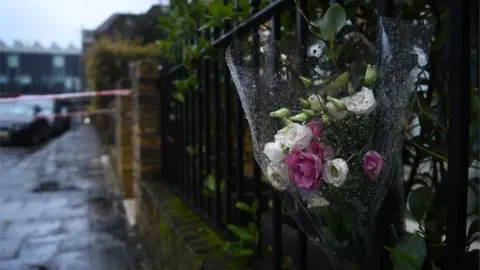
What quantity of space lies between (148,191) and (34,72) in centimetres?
4309

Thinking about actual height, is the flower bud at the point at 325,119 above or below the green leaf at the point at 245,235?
above

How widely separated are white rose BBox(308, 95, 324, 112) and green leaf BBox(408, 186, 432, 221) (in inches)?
12.4

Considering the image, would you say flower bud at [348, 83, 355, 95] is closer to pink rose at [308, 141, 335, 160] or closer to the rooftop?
pink rose at [308, 141, 335, 160]

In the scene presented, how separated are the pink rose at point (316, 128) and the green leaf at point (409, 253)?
267mm

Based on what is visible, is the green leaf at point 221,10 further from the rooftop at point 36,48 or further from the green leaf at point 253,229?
the rooftop at point 36,48

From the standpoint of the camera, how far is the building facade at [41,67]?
3887 centimetres

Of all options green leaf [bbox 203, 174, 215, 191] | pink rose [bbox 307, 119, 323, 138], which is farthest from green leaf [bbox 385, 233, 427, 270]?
green leaf [bbox 203, 174, 215, 191]

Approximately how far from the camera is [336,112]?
0.80m

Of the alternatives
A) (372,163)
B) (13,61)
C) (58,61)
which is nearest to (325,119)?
(372,163)

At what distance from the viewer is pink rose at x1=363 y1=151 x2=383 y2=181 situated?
2.54 feet

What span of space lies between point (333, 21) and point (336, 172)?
1.23ft

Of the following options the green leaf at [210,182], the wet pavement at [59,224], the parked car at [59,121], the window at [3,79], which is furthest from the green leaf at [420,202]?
the window at [3,79]

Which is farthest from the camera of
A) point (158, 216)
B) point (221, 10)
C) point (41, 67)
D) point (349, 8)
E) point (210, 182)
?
point (41, 67)

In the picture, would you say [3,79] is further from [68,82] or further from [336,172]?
[336,172]
